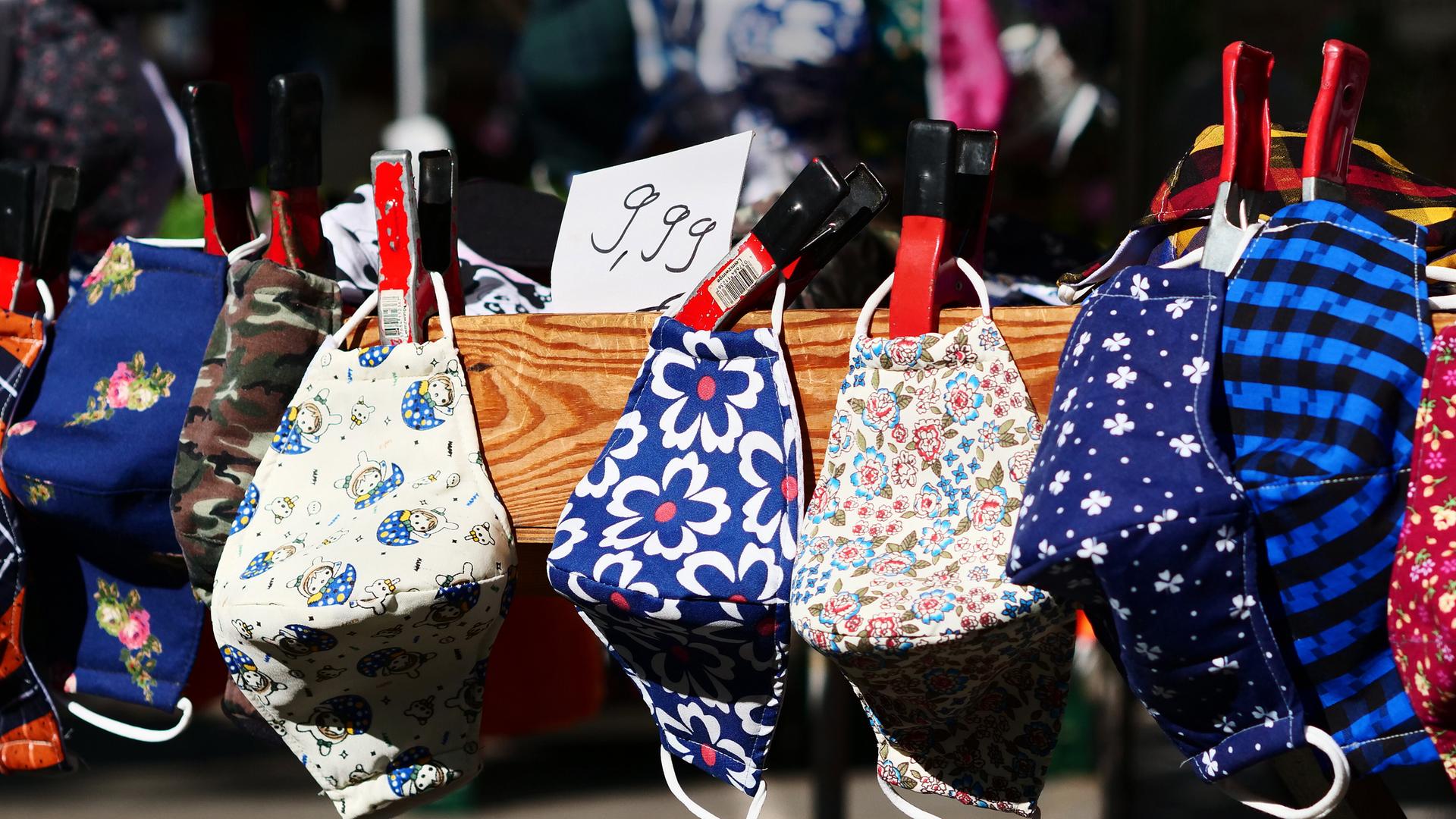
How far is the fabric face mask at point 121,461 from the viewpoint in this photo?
93 cm

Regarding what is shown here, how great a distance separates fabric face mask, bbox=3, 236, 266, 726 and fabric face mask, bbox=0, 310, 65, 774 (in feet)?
0.06

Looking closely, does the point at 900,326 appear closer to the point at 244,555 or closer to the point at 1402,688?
the point at 1402,688

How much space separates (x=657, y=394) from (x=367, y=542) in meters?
0.20

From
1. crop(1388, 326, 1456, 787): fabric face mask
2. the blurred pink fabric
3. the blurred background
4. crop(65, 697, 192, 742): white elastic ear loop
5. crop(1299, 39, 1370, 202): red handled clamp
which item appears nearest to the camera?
crop(1388, 326, 1456, 787): fabric face mask

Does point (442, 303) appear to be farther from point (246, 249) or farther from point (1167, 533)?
point (1167, 533)

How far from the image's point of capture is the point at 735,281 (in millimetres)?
788

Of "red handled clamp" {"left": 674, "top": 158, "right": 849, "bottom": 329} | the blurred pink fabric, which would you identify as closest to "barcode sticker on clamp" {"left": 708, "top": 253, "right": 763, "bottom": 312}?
"red handled clamp" {"left": 674, "top": 158, "right": 849, "bottom": 329}

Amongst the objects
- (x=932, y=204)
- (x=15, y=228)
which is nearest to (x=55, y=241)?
(x=15, y=228)

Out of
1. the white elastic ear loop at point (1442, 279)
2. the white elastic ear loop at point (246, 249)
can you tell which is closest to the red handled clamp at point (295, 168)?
the white elastic ear loop at point (246, 249)

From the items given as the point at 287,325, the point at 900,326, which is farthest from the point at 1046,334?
the point at 287,325

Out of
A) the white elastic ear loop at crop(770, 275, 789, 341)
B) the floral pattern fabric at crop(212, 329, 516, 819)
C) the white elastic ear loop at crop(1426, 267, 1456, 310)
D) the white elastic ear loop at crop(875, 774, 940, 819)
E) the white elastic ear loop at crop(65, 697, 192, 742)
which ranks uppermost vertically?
the white elastic ear loop at crop(1426, 267, 1456, 310)

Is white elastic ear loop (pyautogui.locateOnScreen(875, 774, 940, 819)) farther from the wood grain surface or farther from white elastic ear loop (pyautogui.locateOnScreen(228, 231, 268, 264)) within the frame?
Result: white elastic ear loop (pyautogui.locateOnScreen(228, 231, 268, 264))

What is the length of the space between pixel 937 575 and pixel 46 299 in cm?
77

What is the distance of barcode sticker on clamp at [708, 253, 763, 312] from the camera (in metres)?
0.78
